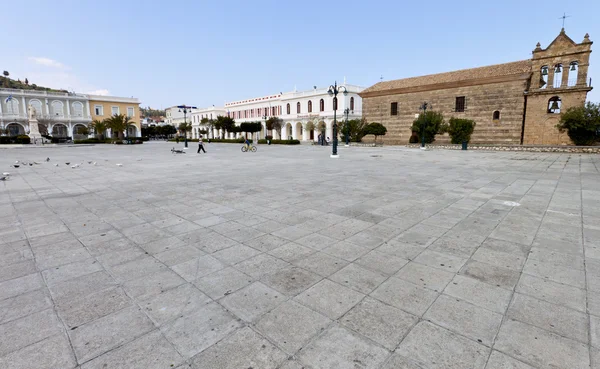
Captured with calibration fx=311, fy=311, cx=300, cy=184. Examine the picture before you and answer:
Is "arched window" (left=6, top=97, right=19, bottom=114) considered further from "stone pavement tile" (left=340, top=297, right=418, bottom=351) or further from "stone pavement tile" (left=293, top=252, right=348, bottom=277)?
"stone pavement tile" (left=340, top=297, right=418, bottom=351)

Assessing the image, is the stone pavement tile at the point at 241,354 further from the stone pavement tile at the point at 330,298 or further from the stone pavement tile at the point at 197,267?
the stone pavement tile at the point at 197,267

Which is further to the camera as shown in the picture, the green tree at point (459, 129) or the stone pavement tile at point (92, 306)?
the green tree at point (459, 129)

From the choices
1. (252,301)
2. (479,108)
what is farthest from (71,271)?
(479,108)

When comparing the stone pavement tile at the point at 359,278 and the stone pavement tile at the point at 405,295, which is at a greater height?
the stone pavement tile at the point at 359,278

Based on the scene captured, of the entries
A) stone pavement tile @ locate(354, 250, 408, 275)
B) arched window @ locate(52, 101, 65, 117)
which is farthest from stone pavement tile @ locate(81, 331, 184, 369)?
arched window @ locate(52, 101, 65, 117)

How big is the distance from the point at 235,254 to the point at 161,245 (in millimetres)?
1107

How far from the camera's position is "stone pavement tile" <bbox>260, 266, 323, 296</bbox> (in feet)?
9.86

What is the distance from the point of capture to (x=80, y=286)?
3.09 meters

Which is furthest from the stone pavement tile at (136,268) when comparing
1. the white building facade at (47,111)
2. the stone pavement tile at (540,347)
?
the white building facade at (47,111)

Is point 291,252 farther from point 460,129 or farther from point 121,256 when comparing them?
point 460,129

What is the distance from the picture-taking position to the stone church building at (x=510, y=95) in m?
26.5

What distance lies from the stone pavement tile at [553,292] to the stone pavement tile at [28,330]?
407 centimetres

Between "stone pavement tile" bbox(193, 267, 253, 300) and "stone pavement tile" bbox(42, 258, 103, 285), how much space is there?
129 cm

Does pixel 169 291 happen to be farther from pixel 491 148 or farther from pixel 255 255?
pixel 491 148
